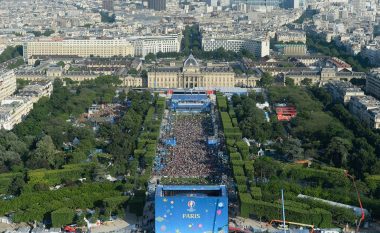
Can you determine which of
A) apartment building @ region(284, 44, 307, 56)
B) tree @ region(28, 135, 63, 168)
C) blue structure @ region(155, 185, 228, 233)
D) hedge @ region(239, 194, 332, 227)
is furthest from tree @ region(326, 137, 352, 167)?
apartment building @ region(284, 44, 307, 56)

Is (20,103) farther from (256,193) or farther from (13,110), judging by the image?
(256,193)

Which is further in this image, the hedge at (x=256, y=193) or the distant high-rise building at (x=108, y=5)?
the distant high-rise building at (x=108, y=5)

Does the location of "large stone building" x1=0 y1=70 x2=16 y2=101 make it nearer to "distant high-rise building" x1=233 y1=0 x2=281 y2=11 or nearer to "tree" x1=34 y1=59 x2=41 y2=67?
"tree" x1=34 y1=59 x2=41 y2=67

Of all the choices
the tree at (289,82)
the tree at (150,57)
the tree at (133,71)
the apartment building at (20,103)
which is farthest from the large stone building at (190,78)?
the tree at (150,57)

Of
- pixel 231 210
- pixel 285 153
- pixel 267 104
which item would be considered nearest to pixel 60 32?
pixel 267 104

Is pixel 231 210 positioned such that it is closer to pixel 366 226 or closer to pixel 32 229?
pixel 366 226

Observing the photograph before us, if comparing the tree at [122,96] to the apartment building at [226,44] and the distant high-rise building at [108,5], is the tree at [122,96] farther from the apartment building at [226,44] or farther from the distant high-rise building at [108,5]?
the distant high-rise building at [108,5]

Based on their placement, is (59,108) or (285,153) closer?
(285,153)
